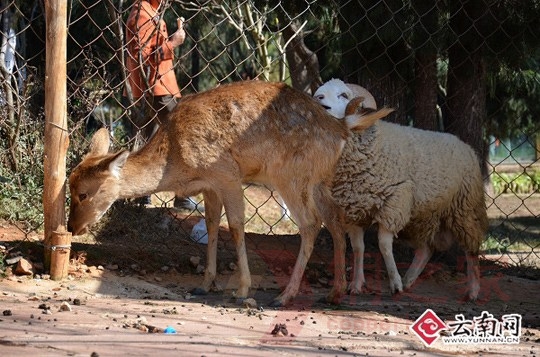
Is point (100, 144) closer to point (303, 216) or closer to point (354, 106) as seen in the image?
point (303, 216)

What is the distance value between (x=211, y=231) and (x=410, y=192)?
4.77ft

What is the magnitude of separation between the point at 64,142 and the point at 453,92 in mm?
3587

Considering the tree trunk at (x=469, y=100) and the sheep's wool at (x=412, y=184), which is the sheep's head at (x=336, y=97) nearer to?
the sheep's wool at (x=412, y=184)

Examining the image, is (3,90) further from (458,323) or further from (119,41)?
(458,323)

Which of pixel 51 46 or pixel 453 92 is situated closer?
pixel 51 46

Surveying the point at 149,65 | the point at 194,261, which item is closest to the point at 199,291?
the point at 194,261

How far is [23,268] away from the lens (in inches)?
222

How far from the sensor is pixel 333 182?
645 centimetres

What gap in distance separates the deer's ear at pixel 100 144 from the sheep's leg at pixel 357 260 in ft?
6.07

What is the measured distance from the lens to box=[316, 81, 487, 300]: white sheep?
6480 millimetres

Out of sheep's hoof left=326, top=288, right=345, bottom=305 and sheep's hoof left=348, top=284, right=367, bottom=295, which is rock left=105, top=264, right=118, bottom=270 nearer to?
sheep's hoof left=326, top=288, right=345, bottom=305

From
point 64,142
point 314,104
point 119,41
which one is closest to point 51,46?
point 64,142

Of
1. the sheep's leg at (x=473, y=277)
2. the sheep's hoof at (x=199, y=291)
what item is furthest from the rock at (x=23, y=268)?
the sheep's leg at (x=473, y=277)

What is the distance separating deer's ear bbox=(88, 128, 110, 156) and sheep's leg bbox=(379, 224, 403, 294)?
6.59ft
